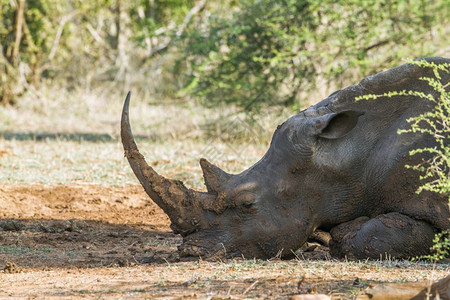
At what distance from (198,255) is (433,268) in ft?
5.10

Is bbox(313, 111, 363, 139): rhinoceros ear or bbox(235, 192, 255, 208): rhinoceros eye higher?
bbox(313, 111, 363, 139): rhinoceros ear

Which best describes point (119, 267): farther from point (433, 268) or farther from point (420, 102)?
point (420, 102)

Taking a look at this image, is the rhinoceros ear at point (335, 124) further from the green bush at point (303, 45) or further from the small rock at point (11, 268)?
the green bush at point (303, 45)

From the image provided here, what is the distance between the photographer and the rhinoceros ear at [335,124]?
17.3 ft

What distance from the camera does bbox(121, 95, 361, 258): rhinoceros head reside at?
17.0 feet

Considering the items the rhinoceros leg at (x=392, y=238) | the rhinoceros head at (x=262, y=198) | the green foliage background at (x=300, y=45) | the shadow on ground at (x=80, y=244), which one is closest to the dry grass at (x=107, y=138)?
the green foliage background at (x=300, y=45)

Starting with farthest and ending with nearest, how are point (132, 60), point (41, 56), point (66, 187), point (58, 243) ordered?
1. point (132, 60)
2. point (41, 56)
3. point (66, 187)
4. point (58, 243)

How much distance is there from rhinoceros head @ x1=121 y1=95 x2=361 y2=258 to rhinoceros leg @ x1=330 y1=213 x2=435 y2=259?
13.4 inches

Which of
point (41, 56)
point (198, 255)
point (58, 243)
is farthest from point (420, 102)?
point (41, 56)

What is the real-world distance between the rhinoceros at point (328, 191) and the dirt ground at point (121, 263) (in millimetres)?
217

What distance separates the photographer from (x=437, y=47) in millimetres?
12375

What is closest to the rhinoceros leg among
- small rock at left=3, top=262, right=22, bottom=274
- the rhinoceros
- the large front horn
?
the rhinoceros

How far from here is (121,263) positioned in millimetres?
5387

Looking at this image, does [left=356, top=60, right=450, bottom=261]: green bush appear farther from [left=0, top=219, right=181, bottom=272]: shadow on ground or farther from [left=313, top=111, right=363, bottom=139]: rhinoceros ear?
[left=0, top=219, right=181, bottom=272]: shadow on ground
